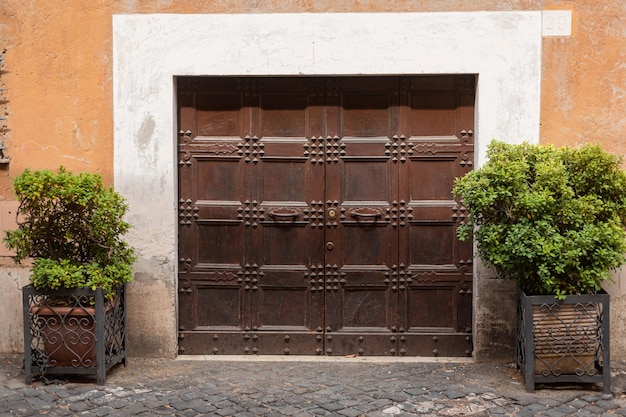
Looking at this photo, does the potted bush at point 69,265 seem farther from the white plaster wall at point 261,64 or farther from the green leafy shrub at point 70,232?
the white plaster wall at point 261,64

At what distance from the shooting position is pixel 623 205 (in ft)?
18.5

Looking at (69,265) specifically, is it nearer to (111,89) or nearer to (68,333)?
(68,333)

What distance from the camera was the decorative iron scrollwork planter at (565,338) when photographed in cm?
563

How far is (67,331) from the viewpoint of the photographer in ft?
19.4

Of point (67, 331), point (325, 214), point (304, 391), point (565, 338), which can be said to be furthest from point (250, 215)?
point (565, 338)

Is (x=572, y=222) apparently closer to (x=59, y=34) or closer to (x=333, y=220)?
(x=333, y=220)

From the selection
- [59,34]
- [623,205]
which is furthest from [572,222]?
[59,34]

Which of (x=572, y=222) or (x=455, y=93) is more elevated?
(x=455, y=93)

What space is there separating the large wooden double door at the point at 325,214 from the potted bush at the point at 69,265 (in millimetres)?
820

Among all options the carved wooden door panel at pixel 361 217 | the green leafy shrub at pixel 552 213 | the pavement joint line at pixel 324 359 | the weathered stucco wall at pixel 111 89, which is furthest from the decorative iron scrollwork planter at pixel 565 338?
the carved wooden door panel at pixel 361 217

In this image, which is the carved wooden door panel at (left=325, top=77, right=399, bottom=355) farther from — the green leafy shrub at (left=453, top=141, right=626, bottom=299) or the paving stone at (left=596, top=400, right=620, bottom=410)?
the paving stone at (left=596, top=400, right=620, bottom=410)

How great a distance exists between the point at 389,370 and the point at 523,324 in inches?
44.8

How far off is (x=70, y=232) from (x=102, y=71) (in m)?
1.39

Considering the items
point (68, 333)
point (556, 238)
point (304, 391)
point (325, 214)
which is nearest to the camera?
point (556, 238)
